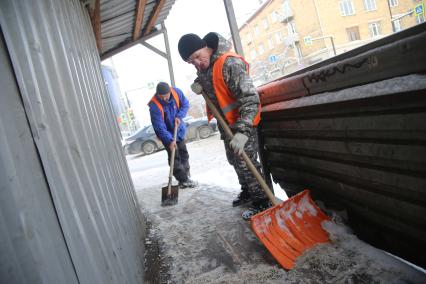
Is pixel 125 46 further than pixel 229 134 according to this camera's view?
Yes

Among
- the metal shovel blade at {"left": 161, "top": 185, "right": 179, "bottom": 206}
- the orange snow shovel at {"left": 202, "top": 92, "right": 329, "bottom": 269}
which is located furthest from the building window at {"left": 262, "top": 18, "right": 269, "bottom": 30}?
the orange snow shovel at {"left": 202, "top": 92, "right": 329, "bottom": 269}

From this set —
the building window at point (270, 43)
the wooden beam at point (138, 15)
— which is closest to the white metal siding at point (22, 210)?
the wooden beam at point (138, 15)

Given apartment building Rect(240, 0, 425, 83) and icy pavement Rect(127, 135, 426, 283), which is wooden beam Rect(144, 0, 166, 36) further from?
apartment building Rect(240, 0, 425, 83)

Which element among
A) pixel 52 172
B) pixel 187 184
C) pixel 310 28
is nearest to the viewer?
pixel 52 172

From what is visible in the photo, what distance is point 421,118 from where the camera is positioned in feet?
4.72

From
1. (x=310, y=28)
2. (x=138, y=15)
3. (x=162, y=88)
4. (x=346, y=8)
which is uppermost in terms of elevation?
(x=346, y=8)

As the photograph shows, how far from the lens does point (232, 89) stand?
273 cm

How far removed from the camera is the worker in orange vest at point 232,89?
103 inches

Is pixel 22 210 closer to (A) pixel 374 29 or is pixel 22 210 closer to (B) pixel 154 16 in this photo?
(B) pixel 154 16

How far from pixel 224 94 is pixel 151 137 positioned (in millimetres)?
11275

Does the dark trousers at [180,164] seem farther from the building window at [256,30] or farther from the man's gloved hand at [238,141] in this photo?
the building window at [256,30]

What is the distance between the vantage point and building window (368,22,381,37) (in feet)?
95.5

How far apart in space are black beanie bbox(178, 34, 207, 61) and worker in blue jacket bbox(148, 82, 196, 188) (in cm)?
182

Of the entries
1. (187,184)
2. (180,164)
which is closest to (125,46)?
(180,164)
